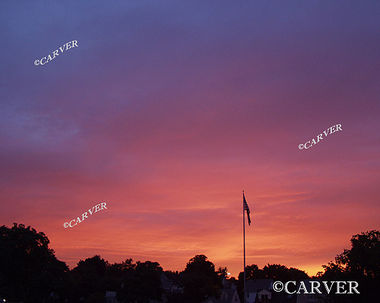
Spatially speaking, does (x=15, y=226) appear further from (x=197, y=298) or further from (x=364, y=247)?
(x=364, y=247)

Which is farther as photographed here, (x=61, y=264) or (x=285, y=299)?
(x=285, y=299)

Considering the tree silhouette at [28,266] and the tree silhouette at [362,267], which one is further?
the tree silhouette at [28,266]

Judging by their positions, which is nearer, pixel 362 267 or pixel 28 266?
pixel 362 267

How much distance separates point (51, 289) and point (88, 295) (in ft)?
102

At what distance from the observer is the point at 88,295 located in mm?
132625

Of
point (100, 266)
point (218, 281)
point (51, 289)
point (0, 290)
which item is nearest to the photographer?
point (0, 290)

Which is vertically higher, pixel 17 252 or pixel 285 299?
pixel 17 252

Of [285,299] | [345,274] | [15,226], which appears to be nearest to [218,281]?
[285,299]

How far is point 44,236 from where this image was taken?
109m

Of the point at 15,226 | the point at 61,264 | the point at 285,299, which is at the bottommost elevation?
the point at 285,299

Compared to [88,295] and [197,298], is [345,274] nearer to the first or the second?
[197,298]

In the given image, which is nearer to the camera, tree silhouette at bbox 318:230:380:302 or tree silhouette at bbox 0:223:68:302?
tree silhouette at bbox 318:230:380:302

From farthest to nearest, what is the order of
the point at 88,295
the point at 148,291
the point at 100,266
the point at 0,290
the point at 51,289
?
the point at 100,266 < the point at 88,295 < the point at 148,291 < the point at 51,289 < the point at 0,290

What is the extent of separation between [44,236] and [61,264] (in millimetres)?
7439
